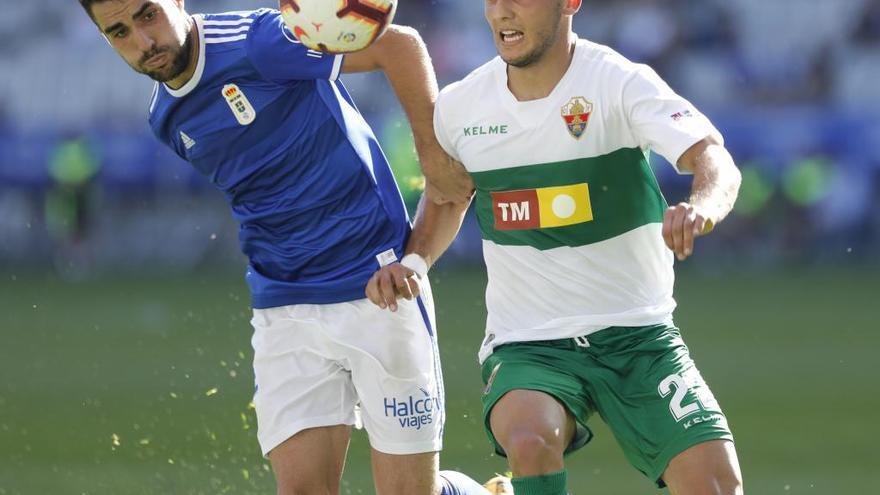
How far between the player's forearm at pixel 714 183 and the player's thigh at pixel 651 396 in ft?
2.05

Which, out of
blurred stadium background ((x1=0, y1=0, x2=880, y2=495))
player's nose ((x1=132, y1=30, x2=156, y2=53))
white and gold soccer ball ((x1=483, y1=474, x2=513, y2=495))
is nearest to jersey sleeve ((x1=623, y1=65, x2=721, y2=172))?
player's nose ((x1=132, y1=30, x2=156, y2=53))

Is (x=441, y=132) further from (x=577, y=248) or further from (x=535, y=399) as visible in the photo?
(x=535, y=399)

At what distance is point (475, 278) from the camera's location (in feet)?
45.0

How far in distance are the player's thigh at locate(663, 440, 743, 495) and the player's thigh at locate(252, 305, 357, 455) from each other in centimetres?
128

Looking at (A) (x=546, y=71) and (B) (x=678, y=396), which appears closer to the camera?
(B) (x=678, y=396)

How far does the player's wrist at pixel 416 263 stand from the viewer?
5.08 metres

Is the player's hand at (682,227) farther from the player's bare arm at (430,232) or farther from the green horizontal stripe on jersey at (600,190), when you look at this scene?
the player's bare arm at (430,232)

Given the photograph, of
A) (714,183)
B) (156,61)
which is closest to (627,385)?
(714,183)

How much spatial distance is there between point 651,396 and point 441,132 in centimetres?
116

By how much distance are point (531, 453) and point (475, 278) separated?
366 inches

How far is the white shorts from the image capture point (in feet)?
17.0

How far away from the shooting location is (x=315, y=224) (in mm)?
5203

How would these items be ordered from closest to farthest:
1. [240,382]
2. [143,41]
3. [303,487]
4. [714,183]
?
[714,183] < [143,41] < [303,487] < [240,382]

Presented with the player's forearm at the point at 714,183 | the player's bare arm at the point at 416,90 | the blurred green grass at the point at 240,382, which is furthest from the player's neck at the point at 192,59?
the blurred green grass at the point at 240,382
